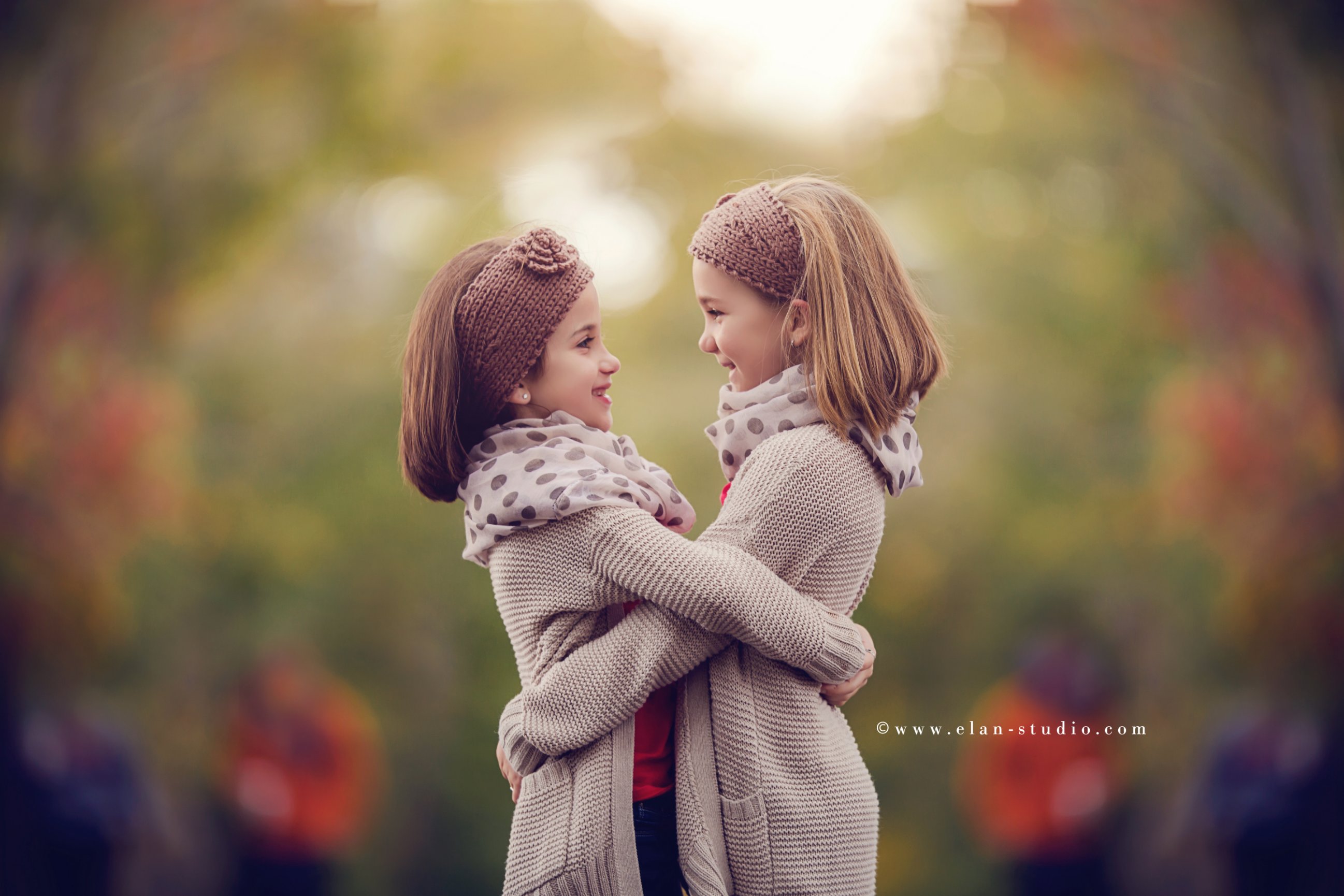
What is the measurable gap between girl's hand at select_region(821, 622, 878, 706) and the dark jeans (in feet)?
0.81

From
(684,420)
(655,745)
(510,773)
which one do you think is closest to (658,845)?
(655,745)

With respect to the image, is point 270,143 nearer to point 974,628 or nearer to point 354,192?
point 354,192

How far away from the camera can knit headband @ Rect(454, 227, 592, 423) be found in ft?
4.49

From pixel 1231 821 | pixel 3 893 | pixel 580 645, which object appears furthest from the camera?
pixel 1231 821

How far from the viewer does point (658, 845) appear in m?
1.30

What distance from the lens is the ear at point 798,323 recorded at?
54.1 inches

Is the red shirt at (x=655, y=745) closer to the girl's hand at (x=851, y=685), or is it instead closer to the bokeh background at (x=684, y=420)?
the girl's hand at (x=851, y=685)

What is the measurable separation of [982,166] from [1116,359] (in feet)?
3.09

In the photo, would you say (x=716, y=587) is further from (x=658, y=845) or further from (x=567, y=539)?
(x=658, y=845)

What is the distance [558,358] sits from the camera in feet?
4.56

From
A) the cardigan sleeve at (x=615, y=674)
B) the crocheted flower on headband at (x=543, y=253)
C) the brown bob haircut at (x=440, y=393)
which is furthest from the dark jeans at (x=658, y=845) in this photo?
the crocheted flower on headband at (x=543, y=253)

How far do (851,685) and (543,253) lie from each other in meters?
0.73

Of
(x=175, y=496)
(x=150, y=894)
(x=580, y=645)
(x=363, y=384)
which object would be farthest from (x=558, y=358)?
(x=150, y=894)

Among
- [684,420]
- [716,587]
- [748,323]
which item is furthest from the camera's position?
[684,420]
